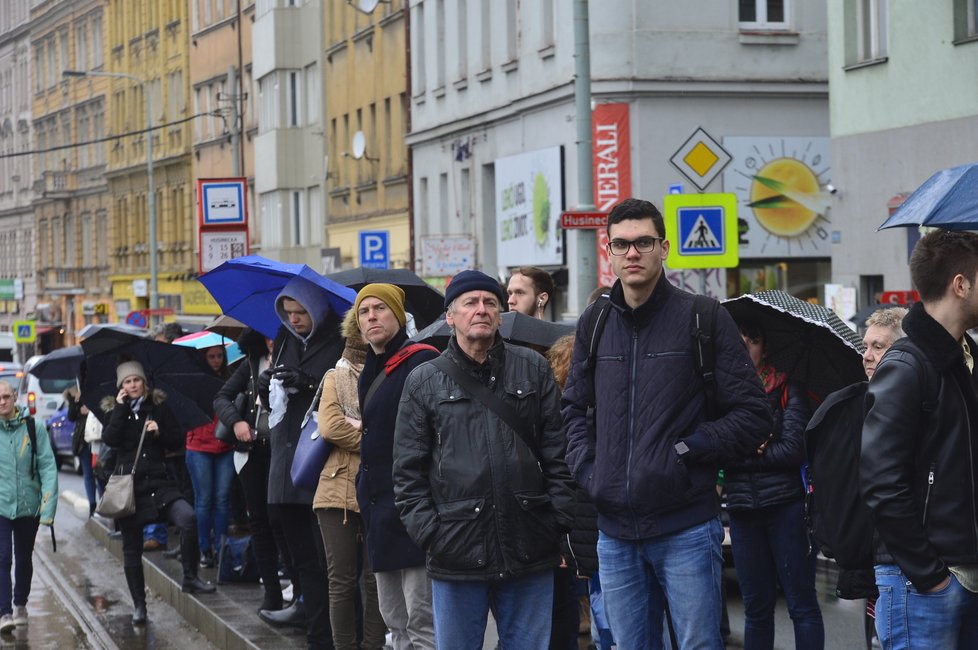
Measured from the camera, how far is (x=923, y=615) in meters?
5.53

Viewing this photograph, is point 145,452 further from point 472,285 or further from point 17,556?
point 472,285

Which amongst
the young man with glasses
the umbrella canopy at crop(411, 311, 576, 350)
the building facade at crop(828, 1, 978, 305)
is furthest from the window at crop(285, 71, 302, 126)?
the young man with glasses

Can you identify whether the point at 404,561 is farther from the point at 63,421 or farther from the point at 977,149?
the point at 63,421

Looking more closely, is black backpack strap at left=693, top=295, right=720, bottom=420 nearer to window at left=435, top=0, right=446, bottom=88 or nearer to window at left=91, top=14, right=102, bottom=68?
window at left=435, top=0, right=446, bottom=88

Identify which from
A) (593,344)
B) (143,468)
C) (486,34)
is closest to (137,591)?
(143,468)

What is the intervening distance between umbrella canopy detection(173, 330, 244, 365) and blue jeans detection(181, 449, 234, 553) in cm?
93

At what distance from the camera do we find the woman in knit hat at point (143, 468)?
1323cm

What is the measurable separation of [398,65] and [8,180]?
184ft

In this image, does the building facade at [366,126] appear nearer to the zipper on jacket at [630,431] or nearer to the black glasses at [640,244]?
the black glasses at [640,244]

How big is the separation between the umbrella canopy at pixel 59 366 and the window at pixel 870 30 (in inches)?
413

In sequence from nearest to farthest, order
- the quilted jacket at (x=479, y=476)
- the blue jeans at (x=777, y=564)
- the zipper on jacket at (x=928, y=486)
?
1. the zipper on jacket at (x=928, y=486)
2. the quilted jacket at (x=479, y=476)
3. the blue jeans at (x=777, y=564)

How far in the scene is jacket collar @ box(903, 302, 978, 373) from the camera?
18.1 ft

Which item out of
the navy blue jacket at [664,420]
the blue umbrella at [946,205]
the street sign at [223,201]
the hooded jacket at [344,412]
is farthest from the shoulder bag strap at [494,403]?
the street sign at [223,201]

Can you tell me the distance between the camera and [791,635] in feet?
37.3
